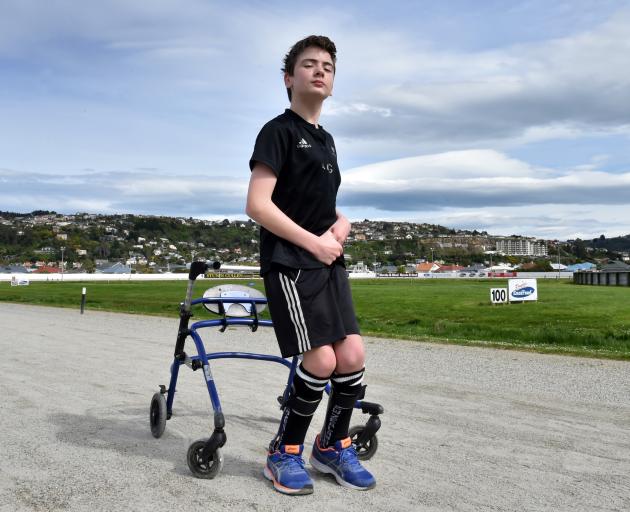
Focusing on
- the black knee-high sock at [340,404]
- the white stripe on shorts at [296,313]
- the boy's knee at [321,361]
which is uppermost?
the white stripe on shorts at [296,313]

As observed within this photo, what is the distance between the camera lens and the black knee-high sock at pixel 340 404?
398cm

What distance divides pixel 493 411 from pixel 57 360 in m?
6.41

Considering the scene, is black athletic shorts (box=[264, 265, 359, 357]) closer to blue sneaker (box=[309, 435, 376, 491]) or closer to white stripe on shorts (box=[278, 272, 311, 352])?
white stripe on shorts (box=[278, 272, 311, 352])

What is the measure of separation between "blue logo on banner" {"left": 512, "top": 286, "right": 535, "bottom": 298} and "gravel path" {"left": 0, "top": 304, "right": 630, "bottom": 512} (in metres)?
19.4

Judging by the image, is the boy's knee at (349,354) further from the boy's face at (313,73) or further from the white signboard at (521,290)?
the white signboard at (521,290)

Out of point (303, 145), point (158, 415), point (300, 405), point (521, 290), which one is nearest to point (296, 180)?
point (303, 145)

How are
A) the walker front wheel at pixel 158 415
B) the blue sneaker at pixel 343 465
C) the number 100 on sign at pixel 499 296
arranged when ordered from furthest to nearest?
→ the number 100 on sign at pixel 499 296 → the walker front wheel at pixel 158 415 → the blue sneaker at pixel 343 465

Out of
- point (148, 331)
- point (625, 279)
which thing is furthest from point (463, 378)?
point (625, 279)

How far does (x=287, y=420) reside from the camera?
397 cm

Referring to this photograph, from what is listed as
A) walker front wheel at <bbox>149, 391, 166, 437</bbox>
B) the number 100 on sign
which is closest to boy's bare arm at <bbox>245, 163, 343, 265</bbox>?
walker front wheel at <bbox>149, 391, 166, 437</bbox>

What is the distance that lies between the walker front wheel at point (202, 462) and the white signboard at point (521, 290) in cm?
2649

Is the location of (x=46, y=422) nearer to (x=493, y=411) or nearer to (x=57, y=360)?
(x=493, y=411)

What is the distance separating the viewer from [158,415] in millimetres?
5098

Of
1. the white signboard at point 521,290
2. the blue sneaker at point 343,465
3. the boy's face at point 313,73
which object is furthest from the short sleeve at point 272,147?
the white signboard at point 521,290
